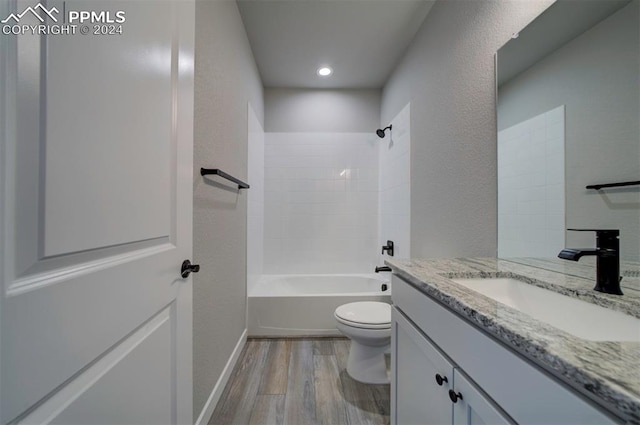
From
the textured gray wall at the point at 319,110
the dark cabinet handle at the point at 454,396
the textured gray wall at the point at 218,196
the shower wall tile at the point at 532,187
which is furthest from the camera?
the textured gray wall at the point at 319,110

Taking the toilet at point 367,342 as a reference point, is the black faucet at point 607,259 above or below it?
above

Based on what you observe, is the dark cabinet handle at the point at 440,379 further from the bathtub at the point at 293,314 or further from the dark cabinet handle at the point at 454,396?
the bathtub at the point at 293,314

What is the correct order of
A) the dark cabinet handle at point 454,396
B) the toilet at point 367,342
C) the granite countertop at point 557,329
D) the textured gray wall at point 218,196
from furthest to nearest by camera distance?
the toilet at point 367,342, the textured gray wall at point 218,196, the dark cabinet handle at point 454,396, the granite countertop at point 557,329

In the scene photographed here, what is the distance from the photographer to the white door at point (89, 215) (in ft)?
1.17

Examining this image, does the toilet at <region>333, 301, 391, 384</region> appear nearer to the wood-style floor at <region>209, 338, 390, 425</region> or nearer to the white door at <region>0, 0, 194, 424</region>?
the wood-style floor at <region>209, 338, 390, 425</region>

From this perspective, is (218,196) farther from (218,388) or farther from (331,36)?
(331,36)

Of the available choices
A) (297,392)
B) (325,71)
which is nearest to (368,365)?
(297,392)

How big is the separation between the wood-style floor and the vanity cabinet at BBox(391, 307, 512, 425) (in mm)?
395

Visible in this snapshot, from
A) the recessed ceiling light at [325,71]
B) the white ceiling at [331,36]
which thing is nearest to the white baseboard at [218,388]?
the white ceiling at [331,36]

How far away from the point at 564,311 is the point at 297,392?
1434 millimetres

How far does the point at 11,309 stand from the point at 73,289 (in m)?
0.09

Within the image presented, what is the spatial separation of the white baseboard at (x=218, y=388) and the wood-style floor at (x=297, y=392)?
0.04m

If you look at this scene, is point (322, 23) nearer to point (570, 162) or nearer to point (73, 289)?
point (570, 162)

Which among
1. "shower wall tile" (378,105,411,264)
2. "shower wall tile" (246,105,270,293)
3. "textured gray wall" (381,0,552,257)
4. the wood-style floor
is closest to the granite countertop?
"textured gray wall" (381,0,552,257)
